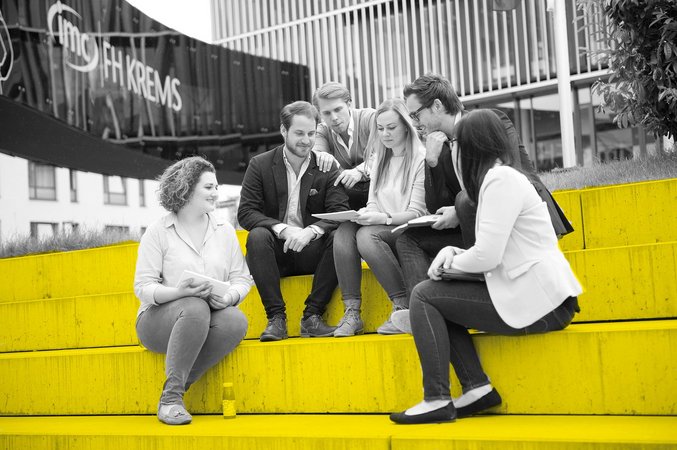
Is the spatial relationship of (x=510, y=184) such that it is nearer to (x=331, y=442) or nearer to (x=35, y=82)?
(x=331, y=442)

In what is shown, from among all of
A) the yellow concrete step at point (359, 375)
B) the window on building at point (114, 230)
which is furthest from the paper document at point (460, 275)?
the window on building at point (114, 230)

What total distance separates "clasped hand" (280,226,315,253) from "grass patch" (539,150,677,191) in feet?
6.28

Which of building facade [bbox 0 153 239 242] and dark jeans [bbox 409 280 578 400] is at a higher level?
building facade [bbox 0 153 239 242]

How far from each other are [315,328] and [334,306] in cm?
19

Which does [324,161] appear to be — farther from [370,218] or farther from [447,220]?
[447,220]

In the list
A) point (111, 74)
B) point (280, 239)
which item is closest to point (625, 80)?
point (280, 239)

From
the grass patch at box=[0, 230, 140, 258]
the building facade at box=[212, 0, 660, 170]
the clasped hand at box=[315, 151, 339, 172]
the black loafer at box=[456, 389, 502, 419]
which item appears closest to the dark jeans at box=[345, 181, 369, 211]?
the clasped hand at box=[315, 151, 339, 172]

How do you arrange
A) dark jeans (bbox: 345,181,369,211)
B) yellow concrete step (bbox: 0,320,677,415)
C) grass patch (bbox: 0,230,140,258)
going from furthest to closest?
grass patch (bbox: 0,230,140,258) < dark jeans (bbox: 345,181,369,211) < yellow concrete step (bbox: 0,320,677,415)

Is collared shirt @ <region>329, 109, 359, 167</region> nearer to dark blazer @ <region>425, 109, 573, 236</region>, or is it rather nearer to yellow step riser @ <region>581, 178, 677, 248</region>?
dark blazer @ <region>425, 109, 573, 236</region>

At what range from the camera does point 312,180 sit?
4680mm

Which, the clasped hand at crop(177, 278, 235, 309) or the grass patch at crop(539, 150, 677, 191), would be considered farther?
the grass patch at crop(539, 150, 677, 191)

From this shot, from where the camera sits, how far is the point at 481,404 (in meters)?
3.33

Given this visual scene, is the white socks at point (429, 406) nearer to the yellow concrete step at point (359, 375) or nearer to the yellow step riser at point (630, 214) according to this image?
the yellow concrete step at point (359, 375)

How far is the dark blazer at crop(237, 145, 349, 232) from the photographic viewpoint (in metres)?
4.66
